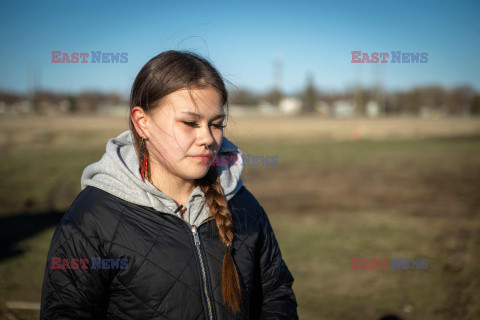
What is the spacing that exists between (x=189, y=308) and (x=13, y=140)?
20678mm

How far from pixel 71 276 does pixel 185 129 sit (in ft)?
2.38

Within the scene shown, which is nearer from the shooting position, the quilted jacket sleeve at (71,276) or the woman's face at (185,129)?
the quilted jacket sleeve at (71,276)

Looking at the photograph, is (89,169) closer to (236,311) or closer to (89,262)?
(89,262)

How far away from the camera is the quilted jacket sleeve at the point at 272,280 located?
1.74 metres

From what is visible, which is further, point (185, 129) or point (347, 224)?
point (347, 224)

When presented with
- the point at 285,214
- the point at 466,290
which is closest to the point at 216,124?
the point at 466,290

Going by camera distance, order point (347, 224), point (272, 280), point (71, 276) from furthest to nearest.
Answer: point (347, 224), point (272, 280), point (71, 276)

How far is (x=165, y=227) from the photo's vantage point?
4.90 ft

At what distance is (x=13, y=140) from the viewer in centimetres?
1836

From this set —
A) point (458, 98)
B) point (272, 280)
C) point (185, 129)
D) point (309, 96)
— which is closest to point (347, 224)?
point (272, 280)

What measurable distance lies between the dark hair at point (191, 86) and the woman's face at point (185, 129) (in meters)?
0.04

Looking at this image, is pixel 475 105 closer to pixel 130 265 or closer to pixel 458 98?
pixel 458 98

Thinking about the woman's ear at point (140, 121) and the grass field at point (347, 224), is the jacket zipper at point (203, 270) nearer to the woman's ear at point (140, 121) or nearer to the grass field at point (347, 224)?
the woman's ear at point (140, 121)

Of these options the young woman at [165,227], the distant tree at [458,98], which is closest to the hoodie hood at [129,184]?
the young woman at [165,227]
